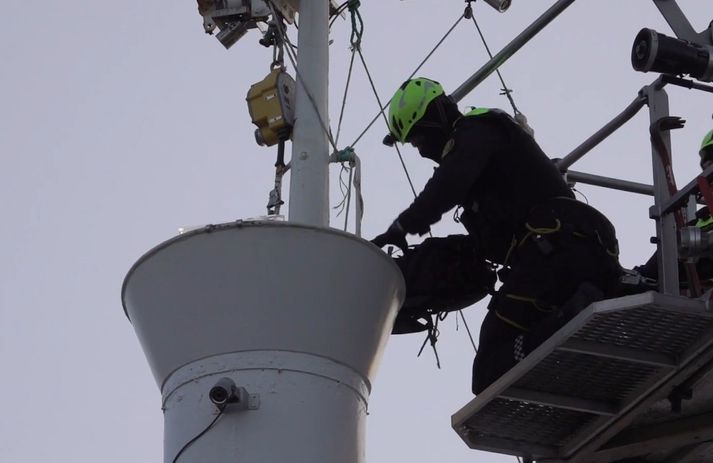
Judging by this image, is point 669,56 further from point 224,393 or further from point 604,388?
point 224,393

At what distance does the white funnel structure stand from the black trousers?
2.65ft

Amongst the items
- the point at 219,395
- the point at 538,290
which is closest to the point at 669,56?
the point at 538,290

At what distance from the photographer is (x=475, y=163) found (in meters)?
9.65

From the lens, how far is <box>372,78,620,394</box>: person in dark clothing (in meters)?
9.40

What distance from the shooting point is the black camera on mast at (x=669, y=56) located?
8.66m

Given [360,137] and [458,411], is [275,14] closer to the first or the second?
[360,137]

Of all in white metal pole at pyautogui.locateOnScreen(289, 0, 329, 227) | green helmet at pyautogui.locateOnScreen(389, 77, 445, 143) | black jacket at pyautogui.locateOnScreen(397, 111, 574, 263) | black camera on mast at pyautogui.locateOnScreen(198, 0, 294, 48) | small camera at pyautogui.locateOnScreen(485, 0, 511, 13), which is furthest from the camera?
small camera at pyautogui.locateOnScreen(485, 0, 511, 13)

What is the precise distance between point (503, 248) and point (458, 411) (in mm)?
1058

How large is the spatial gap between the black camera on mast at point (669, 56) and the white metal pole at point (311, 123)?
7.47 feet

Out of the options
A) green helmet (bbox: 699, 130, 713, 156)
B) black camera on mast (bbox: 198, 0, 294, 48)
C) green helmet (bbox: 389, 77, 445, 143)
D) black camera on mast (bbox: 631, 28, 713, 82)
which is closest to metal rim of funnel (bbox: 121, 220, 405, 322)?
green helmet (bbox: 389, 77, 445, 143)

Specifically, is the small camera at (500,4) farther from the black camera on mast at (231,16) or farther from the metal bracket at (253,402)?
the metal bracket at (253,402)

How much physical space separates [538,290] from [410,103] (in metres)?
1.51

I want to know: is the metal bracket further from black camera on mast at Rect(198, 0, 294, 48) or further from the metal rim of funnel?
black camera on mast at Rect(198, 0, 294, 48)

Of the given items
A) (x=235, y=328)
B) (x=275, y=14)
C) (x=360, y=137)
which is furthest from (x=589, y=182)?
(x=235, y=328)
